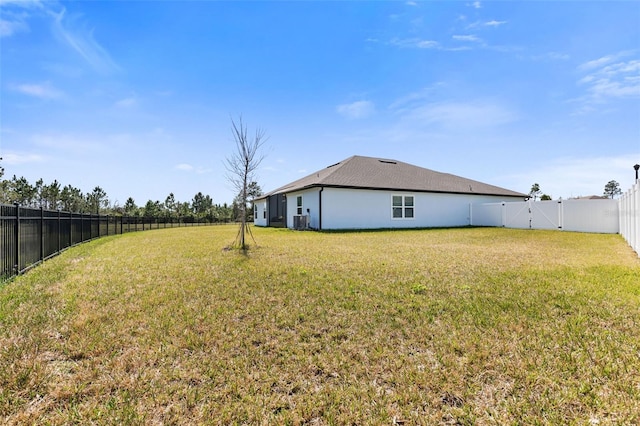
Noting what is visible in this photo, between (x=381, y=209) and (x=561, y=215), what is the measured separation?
8.87m

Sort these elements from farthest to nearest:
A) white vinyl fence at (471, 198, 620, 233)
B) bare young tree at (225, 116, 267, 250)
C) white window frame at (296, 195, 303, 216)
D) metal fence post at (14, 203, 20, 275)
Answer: white window frame at (296, 195, 303, 216), white vinyl fence at (471, 198, 620, 233), bare young tree at (225, 116, 267, 250), metal fence post at (14, 203, 20, 275)

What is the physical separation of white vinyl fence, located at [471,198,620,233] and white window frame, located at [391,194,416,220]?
512 centimetres

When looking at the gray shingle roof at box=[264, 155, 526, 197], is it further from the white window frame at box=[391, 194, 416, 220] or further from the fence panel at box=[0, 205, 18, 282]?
the fence panel at box=[0, 205, 18, 282]

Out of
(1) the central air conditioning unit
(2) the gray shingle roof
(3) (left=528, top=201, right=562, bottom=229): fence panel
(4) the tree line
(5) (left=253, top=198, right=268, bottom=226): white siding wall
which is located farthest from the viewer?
(4) the tree line

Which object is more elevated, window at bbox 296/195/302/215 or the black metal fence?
window at bbox 296/195/302/215

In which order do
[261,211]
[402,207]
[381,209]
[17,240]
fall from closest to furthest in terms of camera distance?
[17,240]
[381,209]
[402,207]
[261,211]

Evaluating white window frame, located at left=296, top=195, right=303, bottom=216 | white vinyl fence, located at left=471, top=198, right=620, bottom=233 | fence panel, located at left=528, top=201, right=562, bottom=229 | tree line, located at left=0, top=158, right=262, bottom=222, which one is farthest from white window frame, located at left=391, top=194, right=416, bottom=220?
tree line, located at left=0, top=158, right=262, bottom=222

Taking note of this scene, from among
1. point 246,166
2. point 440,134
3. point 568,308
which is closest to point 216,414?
point 568,308

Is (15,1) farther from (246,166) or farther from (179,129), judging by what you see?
(179,129)

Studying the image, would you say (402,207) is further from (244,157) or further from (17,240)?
(17,240)

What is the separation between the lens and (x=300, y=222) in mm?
17938

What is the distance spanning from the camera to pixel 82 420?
6.37 ft

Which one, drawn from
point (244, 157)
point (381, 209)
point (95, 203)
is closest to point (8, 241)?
point (244, 157)

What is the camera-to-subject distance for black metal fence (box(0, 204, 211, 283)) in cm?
556
